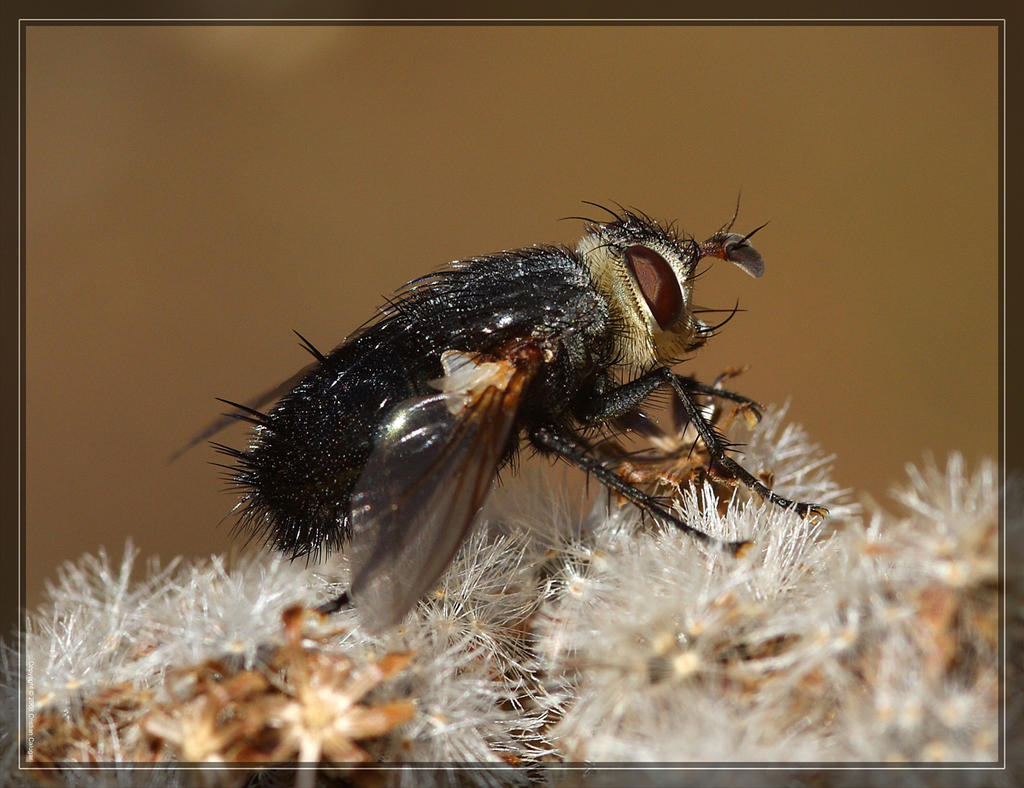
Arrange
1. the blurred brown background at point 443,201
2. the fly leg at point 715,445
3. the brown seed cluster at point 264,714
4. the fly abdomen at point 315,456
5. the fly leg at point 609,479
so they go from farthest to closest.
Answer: the blurred brown background at point 443,201 < the fly leg at point 715,445 < the fly abdomen at point 315,456 < the fly leg at point 609,479 < the brown seed cluster at point 264,714

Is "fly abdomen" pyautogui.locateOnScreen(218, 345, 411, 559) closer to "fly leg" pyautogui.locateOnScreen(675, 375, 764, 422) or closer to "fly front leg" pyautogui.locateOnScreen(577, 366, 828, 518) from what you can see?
"fly front leg" pyautogui.locateOnScreen(577, 366, 828, 518)

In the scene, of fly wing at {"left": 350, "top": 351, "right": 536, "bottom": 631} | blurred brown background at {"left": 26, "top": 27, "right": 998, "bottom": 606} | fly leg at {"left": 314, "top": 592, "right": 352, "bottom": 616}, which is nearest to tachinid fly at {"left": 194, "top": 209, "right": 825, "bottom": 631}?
fly wing at {"left": 350, "top": 351, "right": 536, "bottom": 631}

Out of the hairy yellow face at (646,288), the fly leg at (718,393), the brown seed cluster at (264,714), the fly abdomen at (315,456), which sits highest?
the hairy yellow face at (646,288)

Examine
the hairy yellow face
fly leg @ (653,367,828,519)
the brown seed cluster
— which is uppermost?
the hairy yellow face

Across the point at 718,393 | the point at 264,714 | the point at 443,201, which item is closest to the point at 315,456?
the point at 264,714

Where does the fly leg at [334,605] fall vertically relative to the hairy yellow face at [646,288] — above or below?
below

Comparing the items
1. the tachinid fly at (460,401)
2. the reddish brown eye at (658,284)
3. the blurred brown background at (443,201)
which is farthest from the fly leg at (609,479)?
the blurred brown background at (443,201)

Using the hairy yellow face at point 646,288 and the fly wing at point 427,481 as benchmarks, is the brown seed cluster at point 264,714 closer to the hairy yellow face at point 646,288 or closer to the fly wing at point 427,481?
the fly wing at point 427,481

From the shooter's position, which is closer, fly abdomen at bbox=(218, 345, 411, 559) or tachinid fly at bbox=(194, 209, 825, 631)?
tachinid fly at bbox=(194, 209, 825, 631)

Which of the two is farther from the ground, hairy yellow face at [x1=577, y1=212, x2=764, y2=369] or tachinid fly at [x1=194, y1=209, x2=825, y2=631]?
hairy yellow face at [x1=577, y1=212, x2=764, y2=369]
